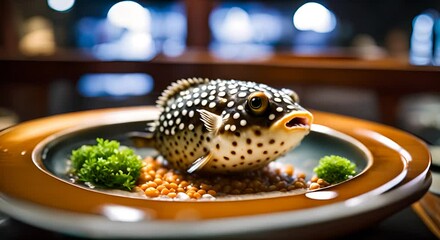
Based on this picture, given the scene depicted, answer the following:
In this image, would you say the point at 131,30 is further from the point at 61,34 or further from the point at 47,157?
the point at 47,157

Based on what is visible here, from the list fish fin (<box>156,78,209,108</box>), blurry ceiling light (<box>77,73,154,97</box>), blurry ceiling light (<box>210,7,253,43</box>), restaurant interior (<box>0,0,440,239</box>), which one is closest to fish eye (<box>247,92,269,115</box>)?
fish fin (<box>156,78,209,108</box>)

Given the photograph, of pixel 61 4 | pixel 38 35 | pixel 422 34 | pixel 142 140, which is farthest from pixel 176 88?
pixel 422 34

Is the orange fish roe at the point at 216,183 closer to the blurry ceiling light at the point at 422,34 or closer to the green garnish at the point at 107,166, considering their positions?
the green garnish at the point at 107,166

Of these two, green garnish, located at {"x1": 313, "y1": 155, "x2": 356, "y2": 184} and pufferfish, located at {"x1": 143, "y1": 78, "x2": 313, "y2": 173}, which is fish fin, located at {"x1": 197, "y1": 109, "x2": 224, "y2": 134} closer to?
pufferfish, located at {"x1": 143, "y1": 78, "x2": 313, "y2": 173}

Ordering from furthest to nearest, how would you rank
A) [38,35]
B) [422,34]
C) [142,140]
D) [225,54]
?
1. [422,34]
2. [38,35]
3. [225,54]
4. [142,140]

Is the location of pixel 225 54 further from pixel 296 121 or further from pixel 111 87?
pixel 296 121

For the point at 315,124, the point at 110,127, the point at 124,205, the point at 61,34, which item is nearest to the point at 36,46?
the point at 61,34
